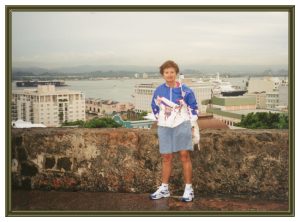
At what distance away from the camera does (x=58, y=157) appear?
269 inches

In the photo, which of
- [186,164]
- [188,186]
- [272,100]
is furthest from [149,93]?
[272,100]

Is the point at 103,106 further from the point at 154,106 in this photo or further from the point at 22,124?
the point at 22,124

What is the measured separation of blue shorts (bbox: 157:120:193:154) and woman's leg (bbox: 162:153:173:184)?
0.06 meters

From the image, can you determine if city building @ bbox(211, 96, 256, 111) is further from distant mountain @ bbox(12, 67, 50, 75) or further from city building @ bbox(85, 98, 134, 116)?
distant mountain @ bbox(12, 67, 50, 75)

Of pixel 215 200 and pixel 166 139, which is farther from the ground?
pixel 166 139

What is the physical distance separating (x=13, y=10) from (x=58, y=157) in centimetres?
170

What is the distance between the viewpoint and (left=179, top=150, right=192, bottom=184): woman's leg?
22.1 ft

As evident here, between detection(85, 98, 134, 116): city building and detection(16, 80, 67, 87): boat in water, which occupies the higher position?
detection(16, 80, 67, 87): boat in water

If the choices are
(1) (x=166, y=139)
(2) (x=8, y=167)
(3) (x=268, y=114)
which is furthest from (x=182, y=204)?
(2) (x=8, y=167)

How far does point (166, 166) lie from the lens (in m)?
6.75

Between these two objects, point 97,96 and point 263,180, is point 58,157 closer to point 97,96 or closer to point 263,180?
point 97,96

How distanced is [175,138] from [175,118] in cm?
22

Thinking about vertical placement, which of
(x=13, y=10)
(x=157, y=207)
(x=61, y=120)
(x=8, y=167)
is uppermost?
(x=13, y=10)

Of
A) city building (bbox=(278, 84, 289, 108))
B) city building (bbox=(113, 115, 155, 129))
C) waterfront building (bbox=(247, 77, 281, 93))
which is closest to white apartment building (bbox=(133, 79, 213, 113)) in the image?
city building (bbox=(113, 115, 155, 129))
